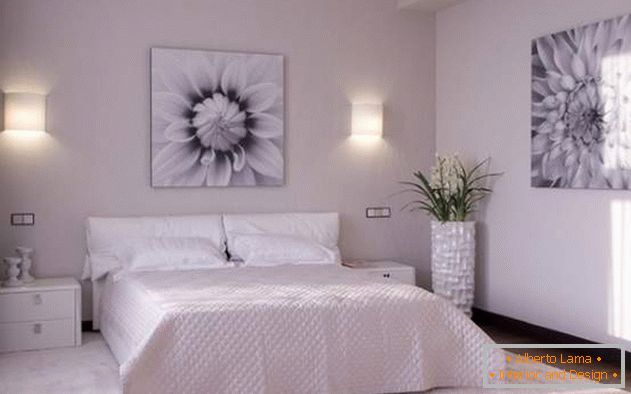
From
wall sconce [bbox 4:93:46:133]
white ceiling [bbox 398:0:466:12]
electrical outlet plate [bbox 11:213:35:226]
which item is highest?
white ceiling [bbox 398:0:466:12]

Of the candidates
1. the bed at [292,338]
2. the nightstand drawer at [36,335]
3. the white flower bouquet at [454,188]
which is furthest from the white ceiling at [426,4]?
the nightstand drawer at [36,335]

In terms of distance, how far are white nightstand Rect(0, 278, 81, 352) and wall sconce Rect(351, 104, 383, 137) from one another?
2545mm

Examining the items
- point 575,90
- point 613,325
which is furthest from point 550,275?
point 575,90

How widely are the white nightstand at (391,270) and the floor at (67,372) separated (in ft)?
6.43

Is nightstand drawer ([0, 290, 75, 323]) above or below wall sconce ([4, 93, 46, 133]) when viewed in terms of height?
below

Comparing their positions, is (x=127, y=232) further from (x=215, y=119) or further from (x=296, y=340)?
(x=296, y=340)

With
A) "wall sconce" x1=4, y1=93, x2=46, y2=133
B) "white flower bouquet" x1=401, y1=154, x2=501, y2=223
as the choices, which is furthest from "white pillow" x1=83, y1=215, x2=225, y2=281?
"white flower bouquet" x1=401, y1=154, x2=501, y2=223

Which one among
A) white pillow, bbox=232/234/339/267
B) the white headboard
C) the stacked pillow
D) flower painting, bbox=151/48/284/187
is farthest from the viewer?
flower painting, bbox=151/48/284/187

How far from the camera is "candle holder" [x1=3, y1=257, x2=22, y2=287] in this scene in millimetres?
5305

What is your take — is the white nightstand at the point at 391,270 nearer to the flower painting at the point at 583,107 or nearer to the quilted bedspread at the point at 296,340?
the flower painting at the point at 583,107

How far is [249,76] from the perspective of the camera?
6141 mm

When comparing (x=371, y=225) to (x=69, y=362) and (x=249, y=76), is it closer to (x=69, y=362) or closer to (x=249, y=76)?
(x=249, y=76)

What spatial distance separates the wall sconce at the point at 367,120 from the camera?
253 inches

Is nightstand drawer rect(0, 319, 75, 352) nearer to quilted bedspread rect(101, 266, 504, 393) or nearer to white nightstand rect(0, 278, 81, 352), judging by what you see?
white nightstand rect(0, 278, 81, 352)
